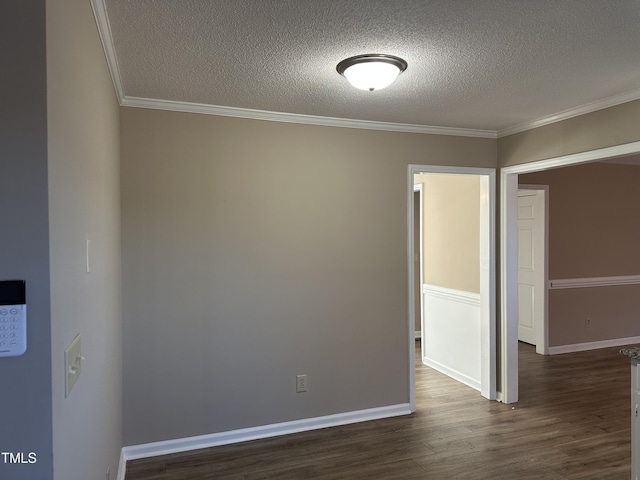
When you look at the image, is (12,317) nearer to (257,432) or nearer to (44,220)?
(44,220)

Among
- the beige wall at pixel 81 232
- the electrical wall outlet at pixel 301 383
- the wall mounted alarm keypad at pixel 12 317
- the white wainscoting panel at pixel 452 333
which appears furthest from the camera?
the white wainscoting panel at pixel 452 333

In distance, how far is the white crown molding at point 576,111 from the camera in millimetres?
2826

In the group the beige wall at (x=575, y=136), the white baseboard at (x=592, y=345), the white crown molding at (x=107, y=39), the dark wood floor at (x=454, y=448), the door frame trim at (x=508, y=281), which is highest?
the white crown molding at (x=107, y=39)

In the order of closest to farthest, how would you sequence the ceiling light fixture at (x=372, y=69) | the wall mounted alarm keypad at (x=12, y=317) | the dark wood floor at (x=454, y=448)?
the wall mounted alarm keypad at (x=12, y=317) → the ceiling light fixture at (x=372, y=69) → the dark wood floor at (x=454, y=448)

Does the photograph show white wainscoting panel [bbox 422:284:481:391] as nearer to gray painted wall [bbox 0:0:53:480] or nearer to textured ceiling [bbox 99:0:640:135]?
textured ceiling [bbox 99:0:640:135]

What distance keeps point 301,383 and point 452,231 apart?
224 centimetres

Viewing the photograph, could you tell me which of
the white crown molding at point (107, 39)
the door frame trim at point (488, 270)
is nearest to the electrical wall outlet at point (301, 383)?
the door frame trim at point (488, 270)

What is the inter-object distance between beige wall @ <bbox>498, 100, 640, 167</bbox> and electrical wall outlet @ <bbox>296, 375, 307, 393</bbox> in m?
2.50

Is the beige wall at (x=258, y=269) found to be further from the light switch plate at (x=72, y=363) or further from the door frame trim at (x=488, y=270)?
the light switch plate at (x=72, y=363)

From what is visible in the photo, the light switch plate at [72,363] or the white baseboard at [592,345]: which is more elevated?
the light switch plate at [72,363]

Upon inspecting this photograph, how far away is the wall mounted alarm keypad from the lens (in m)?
0.99

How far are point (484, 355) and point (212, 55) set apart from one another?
337 centimetres

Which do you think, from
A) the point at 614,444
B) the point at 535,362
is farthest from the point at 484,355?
the point at 535,362

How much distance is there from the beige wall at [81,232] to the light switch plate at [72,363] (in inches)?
1.1
